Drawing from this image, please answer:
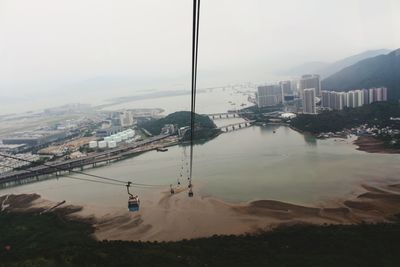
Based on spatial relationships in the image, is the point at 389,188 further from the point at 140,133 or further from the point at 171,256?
the point at 140,133

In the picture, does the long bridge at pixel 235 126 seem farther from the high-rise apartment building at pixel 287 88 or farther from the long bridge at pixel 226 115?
the high-rise apartment building at pixel 287 88

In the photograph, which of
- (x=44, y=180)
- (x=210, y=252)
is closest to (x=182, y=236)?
(x=210, y=252)

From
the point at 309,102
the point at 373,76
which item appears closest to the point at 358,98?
the point at 309,102

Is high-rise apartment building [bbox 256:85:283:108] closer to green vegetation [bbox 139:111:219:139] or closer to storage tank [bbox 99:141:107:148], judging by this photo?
green vegetation [bbox 139:111:219:139]

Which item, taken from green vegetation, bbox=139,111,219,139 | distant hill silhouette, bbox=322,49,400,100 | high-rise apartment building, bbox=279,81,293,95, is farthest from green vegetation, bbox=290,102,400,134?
high-rise apartment building, bbox=279,81,293,95

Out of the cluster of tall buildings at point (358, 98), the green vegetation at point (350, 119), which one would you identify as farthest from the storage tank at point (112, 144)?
the cluster of tall buildings at point (358, 98)
